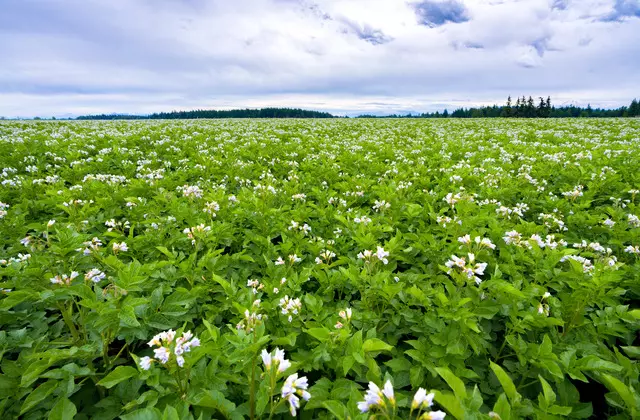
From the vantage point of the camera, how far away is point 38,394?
215 cm

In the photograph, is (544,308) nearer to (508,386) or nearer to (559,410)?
(559,410)

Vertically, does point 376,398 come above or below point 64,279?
below

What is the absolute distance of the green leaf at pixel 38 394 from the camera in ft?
6.82

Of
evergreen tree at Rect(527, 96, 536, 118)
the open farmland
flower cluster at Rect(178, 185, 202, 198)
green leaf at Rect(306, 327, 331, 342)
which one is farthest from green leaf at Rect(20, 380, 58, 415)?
evergreen tree at Rect(527, 96, 536, 118)

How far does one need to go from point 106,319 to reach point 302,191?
20.3ft

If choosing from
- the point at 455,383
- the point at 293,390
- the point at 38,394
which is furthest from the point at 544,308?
the point at 38,394

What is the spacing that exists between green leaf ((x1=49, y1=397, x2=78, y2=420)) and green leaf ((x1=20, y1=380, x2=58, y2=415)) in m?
0.28

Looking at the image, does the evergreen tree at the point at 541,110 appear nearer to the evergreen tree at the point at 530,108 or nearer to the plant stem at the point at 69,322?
the evergreen tree at the point at 530,108

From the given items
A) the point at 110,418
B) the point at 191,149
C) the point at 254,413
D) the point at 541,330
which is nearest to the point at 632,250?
the point at 541,330

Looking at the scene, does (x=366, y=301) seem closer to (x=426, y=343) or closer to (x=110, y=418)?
(x=426, y=343)

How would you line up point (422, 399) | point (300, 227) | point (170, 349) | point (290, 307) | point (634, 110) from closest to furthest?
1. point (422, 399)
2. point (170, 349)
3. point (290, 307)
4. point (300, 227)
5. point (634, 110)

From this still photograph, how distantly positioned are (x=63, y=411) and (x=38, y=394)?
0.39m

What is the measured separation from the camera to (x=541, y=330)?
10.6ft

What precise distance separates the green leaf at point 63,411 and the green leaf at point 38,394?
0.91 feet
